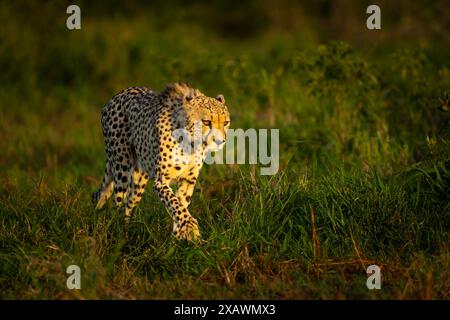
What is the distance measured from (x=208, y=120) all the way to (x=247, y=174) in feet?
2.57

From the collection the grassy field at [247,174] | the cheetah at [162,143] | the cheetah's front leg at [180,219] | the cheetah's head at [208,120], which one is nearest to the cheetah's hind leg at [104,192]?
the cheetah at [162,143]

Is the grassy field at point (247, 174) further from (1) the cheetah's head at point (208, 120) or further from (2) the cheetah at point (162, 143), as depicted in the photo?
(1) the cheetah's head at point (208, 120)

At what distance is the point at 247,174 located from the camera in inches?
259

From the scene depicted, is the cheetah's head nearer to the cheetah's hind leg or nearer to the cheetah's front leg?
the cheetah's front leg

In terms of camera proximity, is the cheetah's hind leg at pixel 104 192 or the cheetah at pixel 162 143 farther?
the cheetah's hind leg at pixel 104 192

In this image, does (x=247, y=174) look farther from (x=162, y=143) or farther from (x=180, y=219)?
(x=180, y=219)

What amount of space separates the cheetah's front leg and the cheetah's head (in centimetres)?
43

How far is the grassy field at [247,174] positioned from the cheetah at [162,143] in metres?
0.19

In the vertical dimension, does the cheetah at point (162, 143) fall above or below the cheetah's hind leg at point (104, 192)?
above

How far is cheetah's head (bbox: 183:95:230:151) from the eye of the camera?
5.93 meters

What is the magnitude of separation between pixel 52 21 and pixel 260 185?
7237mm

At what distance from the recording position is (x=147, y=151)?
6445 millimetres

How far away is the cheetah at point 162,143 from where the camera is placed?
5.97 m

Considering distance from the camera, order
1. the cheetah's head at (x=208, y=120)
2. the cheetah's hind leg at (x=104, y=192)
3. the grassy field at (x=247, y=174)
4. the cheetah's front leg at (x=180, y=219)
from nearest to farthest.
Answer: the grassy field at (x=247, y=174) → the cheetah's front leg at (x=180, y=219) → the cheetah's head at (x=208, y=120) → the cheetah's hind leg at (x=104, y=192)
